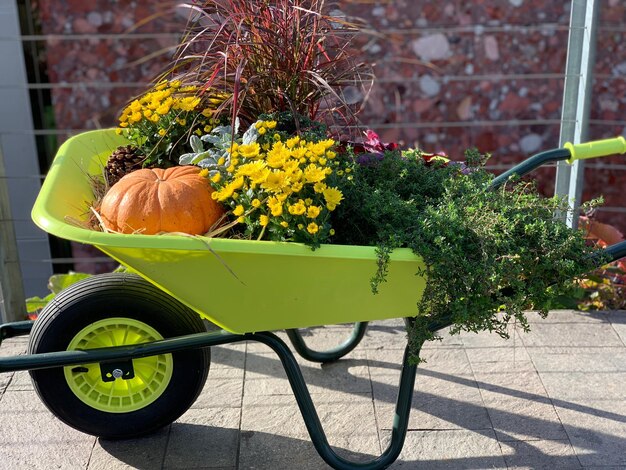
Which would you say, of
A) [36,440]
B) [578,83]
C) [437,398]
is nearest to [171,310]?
[36,440]

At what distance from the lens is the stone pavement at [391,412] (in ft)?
7.39

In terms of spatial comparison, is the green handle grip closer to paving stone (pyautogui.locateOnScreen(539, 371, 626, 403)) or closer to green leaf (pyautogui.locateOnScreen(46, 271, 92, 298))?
paving stone (pyautogui.locateOnScreen(539, 371, 626, 403))

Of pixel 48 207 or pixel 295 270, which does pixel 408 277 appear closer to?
pixel 295 270

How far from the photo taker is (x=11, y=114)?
3.85m

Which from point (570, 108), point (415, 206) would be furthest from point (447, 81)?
point (415, 206)

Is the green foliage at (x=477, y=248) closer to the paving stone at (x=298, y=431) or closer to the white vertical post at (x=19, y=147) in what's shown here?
the paving stone at (x=298, y=431)

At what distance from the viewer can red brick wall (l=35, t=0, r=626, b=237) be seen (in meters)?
3.74

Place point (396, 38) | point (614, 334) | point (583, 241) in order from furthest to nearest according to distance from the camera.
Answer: point (396, 38) < point (614, 334) < point (583, 241)

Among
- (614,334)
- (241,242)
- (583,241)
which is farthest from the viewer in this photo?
(614,334)

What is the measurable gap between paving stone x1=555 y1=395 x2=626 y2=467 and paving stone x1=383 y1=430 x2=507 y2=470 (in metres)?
0.25

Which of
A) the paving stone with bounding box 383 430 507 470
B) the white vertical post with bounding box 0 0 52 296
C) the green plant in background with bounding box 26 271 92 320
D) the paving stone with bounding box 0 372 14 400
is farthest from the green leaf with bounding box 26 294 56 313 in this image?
the paving stone with bounding box 383 430 507 470

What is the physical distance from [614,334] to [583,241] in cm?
121

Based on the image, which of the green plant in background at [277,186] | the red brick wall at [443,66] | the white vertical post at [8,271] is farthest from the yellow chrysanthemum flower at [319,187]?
the red brick wall at [443,66]

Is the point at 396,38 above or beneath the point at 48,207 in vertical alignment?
above
